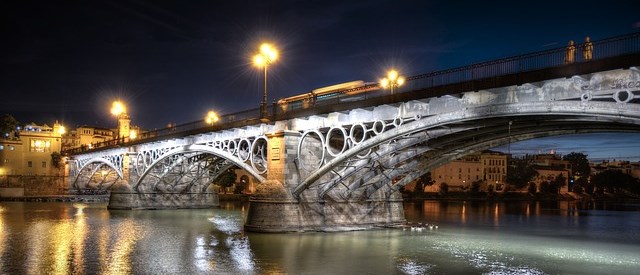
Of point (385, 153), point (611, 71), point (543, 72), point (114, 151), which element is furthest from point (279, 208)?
point (114, 151)

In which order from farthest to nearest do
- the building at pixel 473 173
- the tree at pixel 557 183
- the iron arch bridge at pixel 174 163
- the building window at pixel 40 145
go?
the tree at pixel 557 183, the building at pixel 473 173, the building window at pixel 40 145, the iron arch bridge at pixel 174 163

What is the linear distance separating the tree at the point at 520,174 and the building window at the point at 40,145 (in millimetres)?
110730

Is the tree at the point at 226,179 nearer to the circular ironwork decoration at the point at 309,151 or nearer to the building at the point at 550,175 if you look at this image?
the circular ironwork decoration at the point at 309,151

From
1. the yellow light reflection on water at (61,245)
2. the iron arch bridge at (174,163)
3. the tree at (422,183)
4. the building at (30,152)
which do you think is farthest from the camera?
the tree at (422,183)

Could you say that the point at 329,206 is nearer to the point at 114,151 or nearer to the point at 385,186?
the point at 385,186

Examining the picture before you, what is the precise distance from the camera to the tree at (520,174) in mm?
147375

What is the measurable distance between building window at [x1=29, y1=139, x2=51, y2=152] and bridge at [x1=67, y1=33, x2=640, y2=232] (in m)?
80.0

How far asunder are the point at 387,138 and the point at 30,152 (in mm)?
105553

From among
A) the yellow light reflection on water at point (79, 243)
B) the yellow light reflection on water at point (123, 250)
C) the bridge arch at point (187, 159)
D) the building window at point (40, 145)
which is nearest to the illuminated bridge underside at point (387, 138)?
the bridge arch at point (187, 159)

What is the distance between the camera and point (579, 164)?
184 meters

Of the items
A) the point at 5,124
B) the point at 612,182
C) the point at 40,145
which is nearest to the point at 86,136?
the point at 40,145

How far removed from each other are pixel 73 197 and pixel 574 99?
73105mm

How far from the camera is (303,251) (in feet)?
80.1

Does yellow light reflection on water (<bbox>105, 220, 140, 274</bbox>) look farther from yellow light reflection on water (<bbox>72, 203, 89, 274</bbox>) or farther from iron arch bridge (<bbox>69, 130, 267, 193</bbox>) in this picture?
iron arch bridge (<bbox>69, 130, 267, 193</bbox>)
